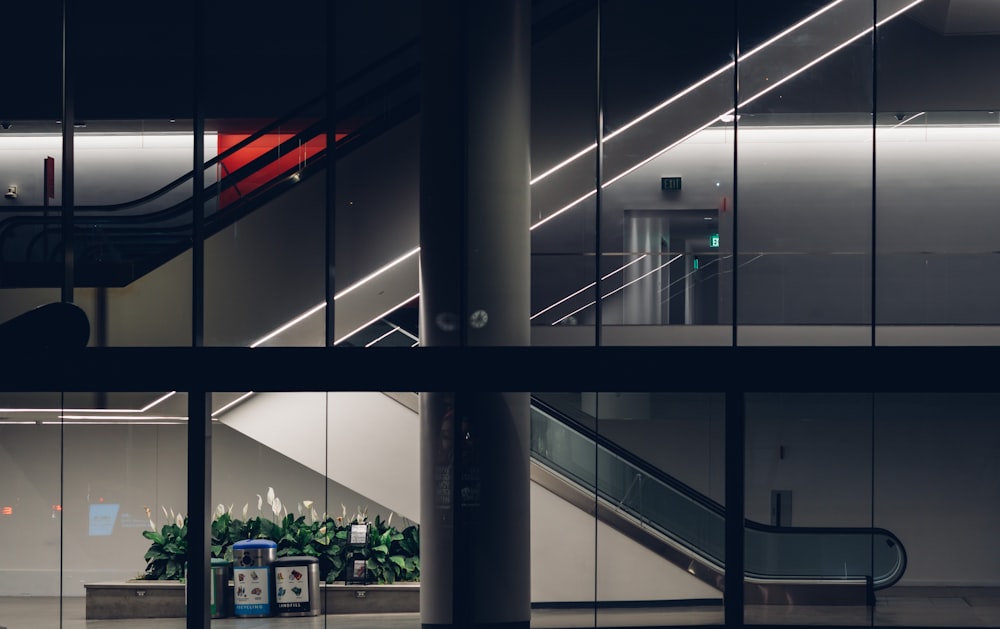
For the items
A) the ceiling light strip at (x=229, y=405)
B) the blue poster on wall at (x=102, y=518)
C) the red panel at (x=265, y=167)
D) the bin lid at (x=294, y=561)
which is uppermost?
the red panel at (x=265, y=167)

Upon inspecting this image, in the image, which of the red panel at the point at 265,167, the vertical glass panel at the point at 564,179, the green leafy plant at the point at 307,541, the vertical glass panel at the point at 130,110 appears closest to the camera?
the vertical glass panel at the point at 564,179

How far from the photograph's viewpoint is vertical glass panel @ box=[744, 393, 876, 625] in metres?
13.7

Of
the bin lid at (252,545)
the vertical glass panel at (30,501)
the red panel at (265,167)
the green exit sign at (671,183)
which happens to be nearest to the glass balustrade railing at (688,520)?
the green exit sign at (671,183)

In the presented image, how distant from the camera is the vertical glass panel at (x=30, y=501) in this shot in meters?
13.9

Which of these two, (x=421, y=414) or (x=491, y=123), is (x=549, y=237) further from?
(x=421, y=414)

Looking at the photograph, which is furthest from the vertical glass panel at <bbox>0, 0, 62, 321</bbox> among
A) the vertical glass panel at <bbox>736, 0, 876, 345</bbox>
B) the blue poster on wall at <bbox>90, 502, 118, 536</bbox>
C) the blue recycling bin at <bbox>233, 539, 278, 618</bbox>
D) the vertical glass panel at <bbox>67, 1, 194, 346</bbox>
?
the vertical glass panel at <bbox>736, 0, 876, 345</bbox>

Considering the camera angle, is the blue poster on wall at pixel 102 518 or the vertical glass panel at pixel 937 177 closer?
the vertical glass panel at pixel 937 177

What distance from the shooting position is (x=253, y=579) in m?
13.9

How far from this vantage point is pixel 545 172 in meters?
13.1

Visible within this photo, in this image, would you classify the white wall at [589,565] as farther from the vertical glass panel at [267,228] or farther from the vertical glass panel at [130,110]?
the vertical glass panel at [130,110]

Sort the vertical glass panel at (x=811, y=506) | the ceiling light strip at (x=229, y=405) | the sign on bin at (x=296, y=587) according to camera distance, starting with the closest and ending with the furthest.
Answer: the ceiling light strip at (x=229, y=405) → the vertical glass panel at (x=811, y=506) → the sign on bin at (x=296, y=587)

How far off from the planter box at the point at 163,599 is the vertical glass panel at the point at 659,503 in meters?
2.55

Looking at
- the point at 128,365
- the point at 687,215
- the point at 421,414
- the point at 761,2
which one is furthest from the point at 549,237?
the point at 128,365

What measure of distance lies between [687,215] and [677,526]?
3763 mm
